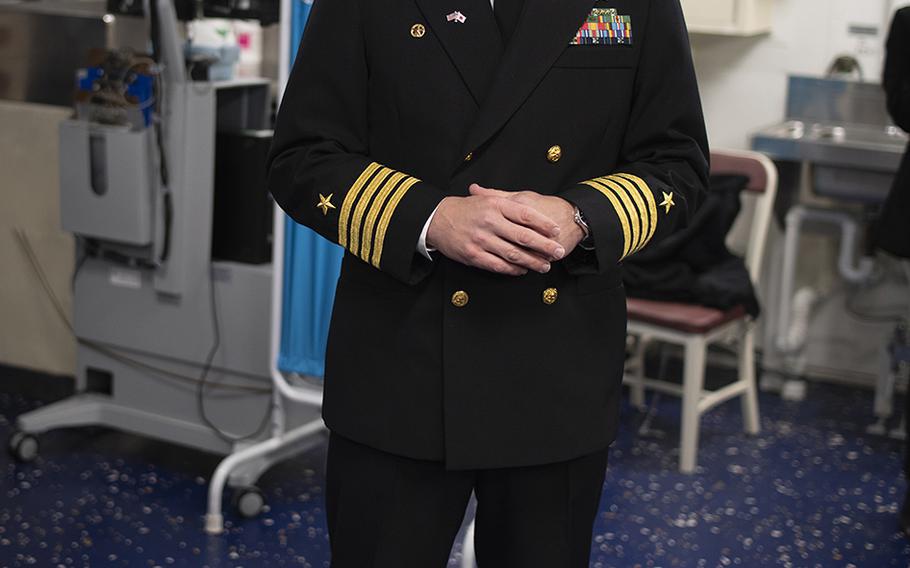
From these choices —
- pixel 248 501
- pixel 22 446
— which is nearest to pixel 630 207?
pixel 248 501

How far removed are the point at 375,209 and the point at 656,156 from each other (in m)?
0.33

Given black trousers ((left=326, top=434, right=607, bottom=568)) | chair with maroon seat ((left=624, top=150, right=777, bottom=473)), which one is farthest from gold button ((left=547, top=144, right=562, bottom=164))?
chair with maroon seat ((left=624, top=150, right=777, bottom=473))

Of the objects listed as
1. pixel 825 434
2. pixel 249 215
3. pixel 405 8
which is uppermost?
pixel 405 8

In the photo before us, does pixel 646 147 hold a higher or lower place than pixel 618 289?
higher

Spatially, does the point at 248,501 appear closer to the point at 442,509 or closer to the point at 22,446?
the point at 22,446

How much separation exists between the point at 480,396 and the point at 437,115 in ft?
1.02

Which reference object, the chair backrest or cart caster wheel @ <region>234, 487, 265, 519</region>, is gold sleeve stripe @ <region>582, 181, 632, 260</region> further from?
the chair backrest

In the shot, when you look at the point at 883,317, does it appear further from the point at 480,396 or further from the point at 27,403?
the point at 480,396

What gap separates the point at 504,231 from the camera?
1300mm

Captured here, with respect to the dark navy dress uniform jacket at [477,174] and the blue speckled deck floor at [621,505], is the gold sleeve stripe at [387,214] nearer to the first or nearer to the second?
the dark navy dress uniform jacket at [477,174]

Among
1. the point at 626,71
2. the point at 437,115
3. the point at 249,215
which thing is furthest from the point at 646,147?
the point at 249,215

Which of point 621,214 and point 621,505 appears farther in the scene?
point 621,505

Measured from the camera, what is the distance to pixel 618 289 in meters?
1.49

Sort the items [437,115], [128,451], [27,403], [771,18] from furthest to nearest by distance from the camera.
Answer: [771,18] → [27,403] → [128,451] → [437,115]
